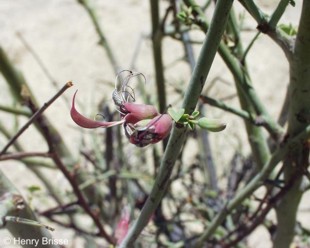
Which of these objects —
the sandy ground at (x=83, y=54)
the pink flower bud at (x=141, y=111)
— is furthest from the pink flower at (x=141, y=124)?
the sandy ground at (x=83, y=54)

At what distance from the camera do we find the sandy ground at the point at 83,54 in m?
2.22

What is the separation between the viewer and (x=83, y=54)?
2.55m

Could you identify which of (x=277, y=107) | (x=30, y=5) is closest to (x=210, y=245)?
(x=277, y=107)

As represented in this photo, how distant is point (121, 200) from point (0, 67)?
1.43 feet

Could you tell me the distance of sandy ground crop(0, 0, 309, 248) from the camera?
87.4 inches

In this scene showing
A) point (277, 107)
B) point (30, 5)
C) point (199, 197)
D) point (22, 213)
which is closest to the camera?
point (22, 213)

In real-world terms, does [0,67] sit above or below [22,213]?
above

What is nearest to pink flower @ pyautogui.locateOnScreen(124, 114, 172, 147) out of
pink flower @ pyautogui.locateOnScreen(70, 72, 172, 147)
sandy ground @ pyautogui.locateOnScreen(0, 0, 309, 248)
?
pink flower @ pyautogui.locateOnScreen(70, 72, 172, 147)

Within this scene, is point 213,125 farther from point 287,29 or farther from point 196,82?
point 287,29

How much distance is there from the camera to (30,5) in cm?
295

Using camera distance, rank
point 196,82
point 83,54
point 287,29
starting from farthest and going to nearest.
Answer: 1. point 83,54
2. point 287,29
3. point 196,82

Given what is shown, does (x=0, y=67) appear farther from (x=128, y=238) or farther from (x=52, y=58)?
(x=52, y=58)

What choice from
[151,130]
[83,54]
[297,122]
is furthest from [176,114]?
[83,54]

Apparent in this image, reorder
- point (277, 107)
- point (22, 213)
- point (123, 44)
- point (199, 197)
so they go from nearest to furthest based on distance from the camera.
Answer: point (22, 213), point (199, 197), point (277, 107), point (123, 44)
